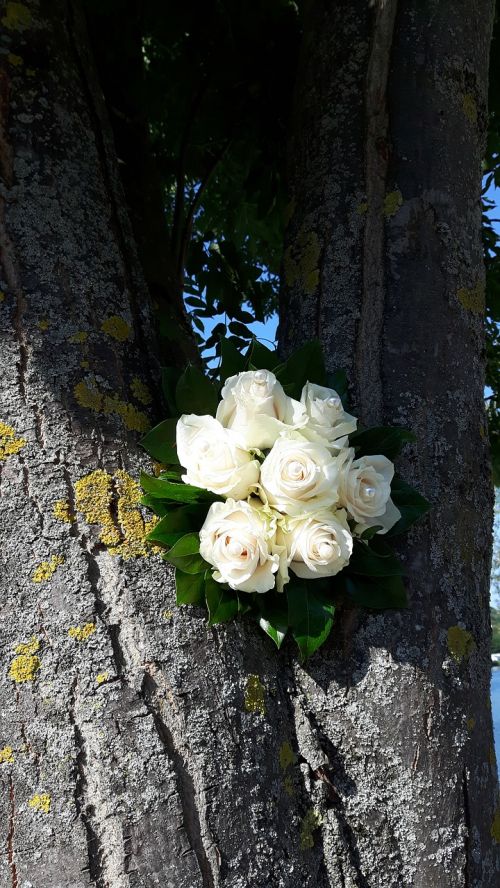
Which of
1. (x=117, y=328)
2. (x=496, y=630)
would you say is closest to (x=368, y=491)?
(x=117, y=328)

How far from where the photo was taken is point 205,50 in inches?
88.5

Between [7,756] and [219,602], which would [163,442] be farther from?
[7,756]

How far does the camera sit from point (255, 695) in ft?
3.45

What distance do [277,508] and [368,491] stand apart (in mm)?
146

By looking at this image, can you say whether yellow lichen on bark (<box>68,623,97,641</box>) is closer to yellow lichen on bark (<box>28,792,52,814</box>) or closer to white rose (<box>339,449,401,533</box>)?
yellow lichen on bark (<box>28,792,52,814</box>)

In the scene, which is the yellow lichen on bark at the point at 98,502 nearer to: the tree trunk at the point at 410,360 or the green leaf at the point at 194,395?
the green leaf at the point at 194,395

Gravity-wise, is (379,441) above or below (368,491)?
above

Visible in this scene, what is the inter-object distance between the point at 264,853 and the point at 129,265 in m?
1.05

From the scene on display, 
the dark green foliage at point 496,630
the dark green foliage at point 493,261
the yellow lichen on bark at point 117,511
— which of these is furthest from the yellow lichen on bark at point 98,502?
the dark green foliage at point 496,630

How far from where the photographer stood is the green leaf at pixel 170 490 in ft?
3.61

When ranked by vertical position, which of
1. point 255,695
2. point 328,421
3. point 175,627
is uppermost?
point 328,421

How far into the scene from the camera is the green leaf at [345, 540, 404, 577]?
1088mm

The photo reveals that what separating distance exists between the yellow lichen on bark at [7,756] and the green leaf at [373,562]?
57 centimetres

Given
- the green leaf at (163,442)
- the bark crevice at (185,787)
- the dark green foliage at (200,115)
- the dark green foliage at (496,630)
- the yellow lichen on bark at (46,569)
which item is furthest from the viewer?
the dark green foliage at (496,630)
